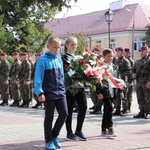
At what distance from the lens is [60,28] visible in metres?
65.6

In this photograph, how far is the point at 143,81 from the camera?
1198cm

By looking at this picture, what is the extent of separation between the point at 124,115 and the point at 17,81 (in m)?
4.90

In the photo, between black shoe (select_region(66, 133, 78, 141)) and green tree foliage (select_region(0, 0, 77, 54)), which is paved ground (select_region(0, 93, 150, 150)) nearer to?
black shoe (select_region(66, 133, 78, 141))

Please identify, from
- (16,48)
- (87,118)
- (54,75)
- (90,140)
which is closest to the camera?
(54,75)

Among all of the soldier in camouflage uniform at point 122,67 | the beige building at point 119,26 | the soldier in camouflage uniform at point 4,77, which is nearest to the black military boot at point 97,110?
the soldier in camouflage uniform at point 122,67

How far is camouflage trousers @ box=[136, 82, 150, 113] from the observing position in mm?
11922

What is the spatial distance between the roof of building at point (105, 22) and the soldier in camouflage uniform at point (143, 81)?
38946 millimetres

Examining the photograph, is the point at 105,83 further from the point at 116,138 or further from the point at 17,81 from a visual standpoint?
the point at 17,81

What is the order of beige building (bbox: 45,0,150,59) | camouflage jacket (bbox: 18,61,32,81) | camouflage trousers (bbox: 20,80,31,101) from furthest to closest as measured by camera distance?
beige building (bbox: 45,0,150,59), camouflage trousers (bbox: 20,80,31,101), camouflage jacket (bbox: 18,61,32,81)

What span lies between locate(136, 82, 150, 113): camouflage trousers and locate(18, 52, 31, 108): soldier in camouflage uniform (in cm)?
470

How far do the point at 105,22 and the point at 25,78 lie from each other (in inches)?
1671

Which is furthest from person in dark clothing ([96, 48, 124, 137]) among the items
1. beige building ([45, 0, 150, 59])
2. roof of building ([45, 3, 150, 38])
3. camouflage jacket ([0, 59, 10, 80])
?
roof of building ([45, 3, 150, 38])

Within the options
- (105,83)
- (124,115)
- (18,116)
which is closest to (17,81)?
(18,116)

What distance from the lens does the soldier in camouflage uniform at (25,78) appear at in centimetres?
1538
